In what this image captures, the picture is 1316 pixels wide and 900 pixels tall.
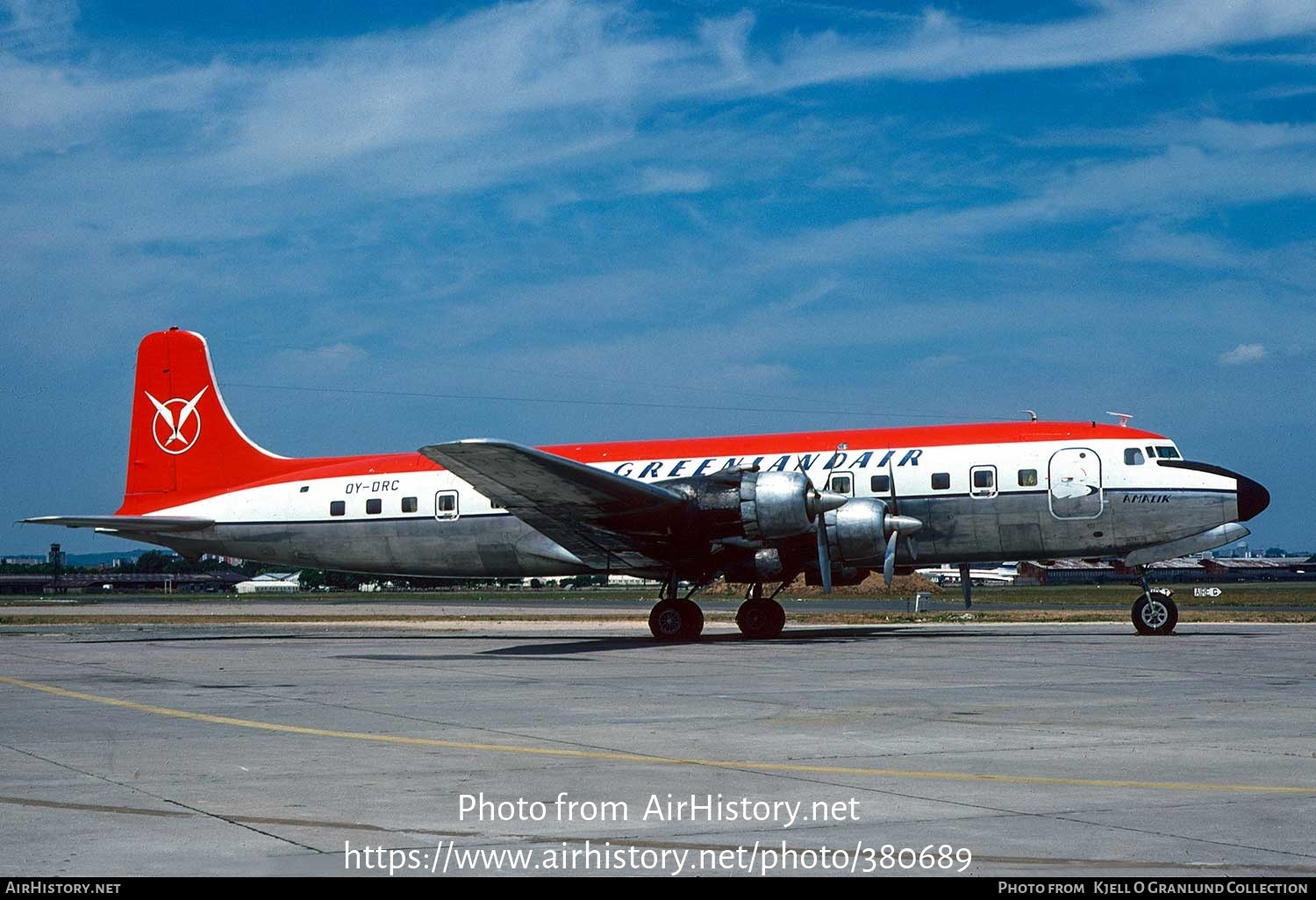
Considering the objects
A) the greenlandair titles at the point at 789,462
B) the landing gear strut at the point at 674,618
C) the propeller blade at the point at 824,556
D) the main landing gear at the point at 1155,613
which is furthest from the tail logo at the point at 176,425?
the main landing gear at the point at 1155,613

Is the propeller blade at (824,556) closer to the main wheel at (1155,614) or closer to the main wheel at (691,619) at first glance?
the main wheel at (691,619)

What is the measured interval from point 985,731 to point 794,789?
11.4 feet

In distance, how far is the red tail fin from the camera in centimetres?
3156

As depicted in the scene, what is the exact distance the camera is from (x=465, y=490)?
2822 centimetres

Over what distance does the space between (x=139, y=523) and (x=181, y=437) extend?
2964 millimetres

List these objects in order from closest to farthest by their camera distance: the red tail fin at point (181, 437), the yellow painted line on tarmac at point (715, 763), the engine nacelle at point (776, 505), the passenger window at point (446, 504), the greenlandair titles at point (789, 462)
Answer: the yellow painted line on tarmac at point (715, 763)
the engine nacelle at point (776, 505)
the greenlandair titles at point (789, 462)
the passenger window at point (446, 504)
the red tail fin at point (181, 437)

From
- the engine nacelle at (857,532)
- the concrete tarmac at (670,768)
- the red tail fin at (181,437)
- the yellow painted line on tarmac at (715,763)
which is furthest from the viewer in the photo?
the red tail fin at (181,437)

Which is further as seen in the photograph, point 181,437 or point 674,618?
point 181,437

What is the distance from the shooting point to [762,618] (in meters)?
26.9

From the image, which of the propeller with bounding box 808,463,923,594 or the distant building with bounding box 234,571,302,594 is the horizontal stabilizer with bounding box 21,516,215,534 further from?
the distant building with bounding box 234,571,302,594

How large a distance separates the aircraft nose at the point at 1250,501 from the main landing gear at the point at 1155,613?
2.11 meters

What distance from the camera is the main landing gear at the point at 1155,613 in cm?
2522

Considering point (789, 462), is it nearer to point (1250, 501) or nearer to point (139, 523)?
point (1250, 501)

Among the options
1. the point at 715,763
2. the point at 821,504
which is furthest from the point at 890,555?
the point at 715,763
